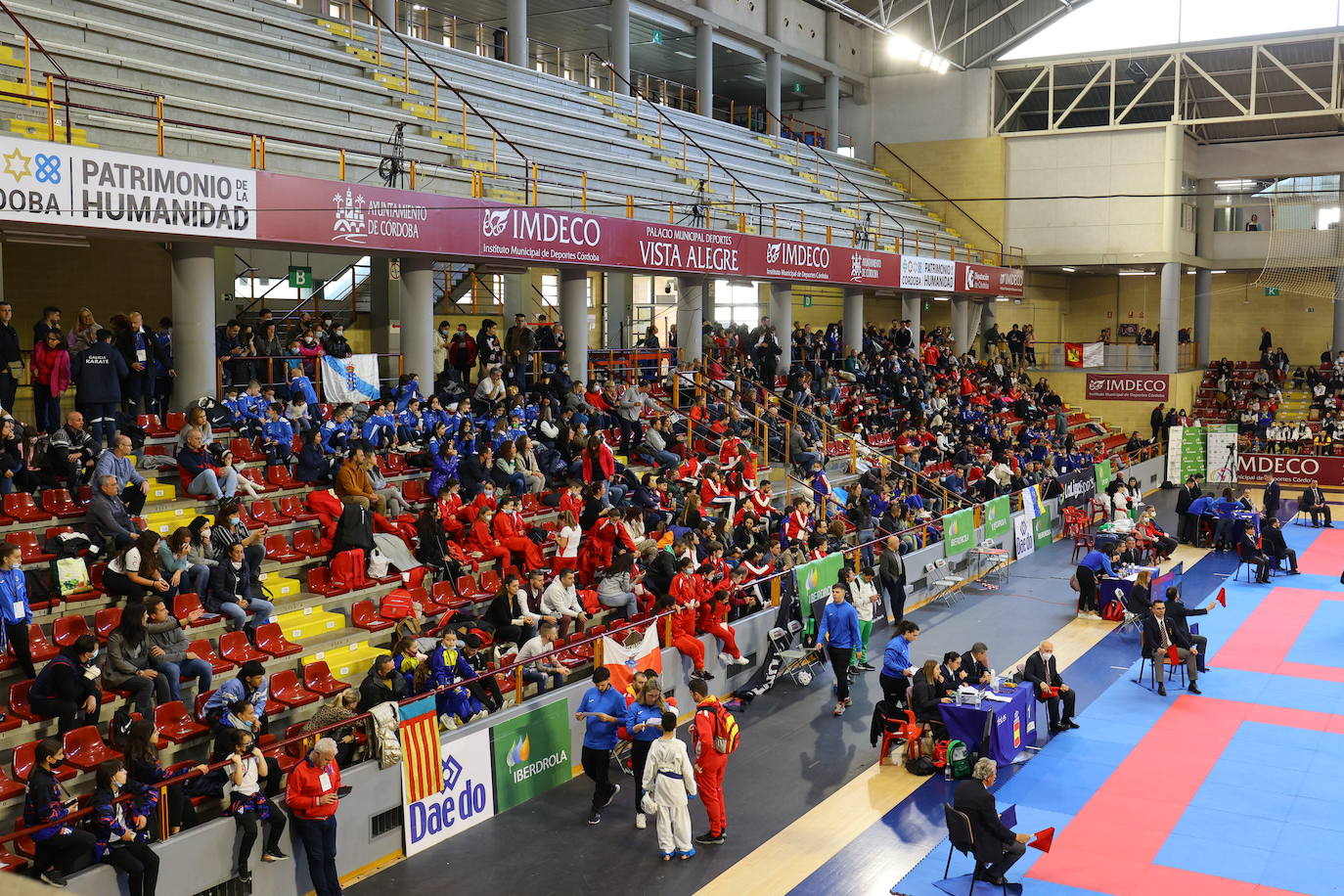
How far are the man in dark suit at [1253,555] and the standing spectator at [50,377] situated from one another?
21.2 metres

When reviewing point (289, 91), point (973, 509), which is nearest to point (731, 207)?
point (973, 509)

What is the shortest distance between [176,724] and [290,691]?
1430mm

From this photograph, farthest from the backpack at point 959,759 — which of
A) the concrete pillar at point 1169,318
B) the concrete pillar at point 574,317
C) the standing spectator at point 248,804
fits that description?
the concrete pillar at point 1169,318

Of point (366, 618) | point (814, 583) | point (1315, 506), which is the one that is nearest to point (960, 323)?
point (1315, 506)

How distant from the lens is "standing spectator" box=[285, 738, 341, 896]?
381 inches

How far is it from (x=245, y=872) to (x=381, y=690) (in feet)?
6.92

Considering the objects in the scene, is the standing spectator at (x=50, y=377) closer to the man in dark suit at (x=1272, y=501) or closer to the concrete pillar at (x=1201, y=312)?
the man in dark suit at (x=1272, y=501)

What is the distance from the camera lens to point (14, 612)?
10.5 meters

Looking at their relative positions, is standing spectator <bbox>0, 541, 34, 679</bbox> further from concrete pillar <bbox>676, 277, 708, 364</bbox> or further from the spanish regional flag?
concrete pillar <bbox>676, 277, 708, 364</bbox>

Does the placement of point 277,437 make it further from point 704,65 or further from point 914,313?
point 914,313

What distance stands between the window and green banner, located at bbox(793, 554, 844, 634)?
2123cm

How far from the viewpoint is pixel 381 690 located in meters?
11.2

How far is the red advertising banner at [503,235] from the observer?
654 inches

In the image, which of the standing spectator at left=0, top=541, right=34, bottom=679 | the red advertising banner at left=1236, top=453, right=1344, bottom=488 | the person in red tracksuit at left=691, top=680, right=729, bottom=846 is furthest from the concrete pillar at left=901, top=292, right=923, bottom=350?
the standing spectator at left=0, top=541, right=34, bottom=679
